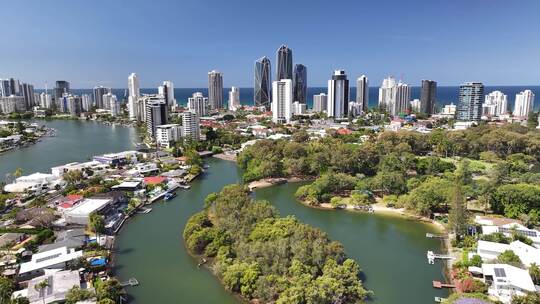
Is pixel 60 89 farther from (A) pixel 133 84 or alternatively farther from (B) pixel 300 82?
(B) pixel 300 82

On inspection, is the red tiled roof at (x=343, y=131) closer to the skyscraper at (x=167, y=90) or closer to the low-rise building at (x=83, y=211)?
the low-rise building at (x=83, y=211)

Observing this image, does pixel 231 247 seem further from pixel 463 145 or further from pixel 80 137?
pixel 80 137

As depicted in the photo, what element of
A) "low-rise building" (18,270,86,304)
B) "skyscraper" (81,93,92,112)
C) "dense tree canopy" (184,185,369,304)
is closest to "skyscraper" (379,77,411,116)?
"dense tree canopy" (184,185,369,304)

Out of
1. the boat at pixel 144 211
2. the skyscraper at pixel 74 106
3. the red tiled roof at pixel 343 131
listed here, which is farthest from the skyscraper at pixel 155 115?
the skyscraper at pixel 74 106

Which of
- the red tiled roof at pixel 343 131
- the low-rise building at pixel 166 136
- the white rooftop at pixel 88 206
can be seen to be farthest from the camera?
the red tiled roof at pixel 343 131

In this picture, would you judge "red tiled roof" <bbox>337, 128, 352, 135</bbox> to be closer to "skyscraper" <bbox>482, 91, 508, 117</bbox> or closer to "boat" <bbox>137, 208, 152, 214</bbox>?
"boat" <bbox>137, 208, 152, 214</bbox>

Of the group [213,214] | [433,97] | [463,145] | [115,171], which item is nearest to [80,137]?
[115,171]
